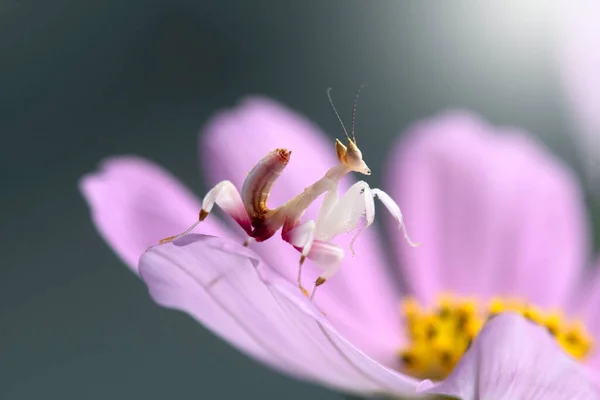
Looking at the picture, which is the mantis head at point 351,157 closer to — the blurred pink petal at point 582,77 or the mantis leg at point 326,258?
the mantis leg at point 326,258

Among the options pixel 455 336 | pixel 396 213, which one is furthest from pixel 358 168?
pixel 455 336

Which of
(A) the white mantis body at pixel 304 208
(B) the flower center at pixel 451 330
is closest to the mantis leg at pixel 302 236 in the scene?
(A) the white mantis body at pixel 304 208

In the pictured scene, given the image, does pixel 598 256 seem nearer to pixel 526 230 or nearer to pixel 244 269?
pixel 526 230

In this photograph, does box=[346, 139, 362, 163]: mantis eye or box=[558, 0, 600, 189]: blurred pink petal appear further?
box=[558, 0, 600, 189]: blurred pink petal

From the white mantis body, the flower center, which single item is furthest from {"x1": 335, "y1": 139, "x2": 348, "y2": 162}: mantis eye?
the flower center

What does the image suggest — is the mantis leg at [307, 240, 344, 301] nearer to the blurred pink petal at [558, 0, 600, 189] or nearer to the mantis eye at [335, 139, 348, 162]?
the mantis eye at [335, 139, 348, 162]
